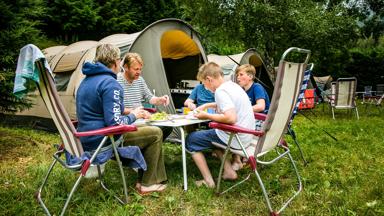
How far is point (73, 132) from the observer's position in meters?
2.40

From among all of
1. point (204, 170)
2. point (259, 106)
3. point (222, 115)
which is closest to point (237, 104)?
point (222, 115)

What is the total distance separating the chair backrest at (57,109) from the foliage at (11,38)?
8.12ft

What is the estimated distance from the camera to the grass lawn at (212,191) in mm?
2705

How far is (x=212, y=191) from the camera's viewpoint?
308cm

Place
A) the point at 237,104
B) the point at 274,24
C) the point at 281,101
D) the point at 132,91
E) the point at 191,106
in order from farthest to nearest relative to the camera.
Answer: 1. the point at 274,24
2. the point at 191,106
3. the point at 132,91
4. the point at 237,104
5. the point at 281,101

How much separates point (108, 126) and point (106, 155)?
215 mm

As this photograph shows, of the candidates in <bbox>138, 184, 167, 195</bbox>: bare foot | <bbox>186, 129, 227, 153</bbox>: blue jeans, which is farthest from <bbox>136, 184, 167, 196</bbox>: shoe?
<bbox>186, 129, 227, 153</bbox>: blue jeans

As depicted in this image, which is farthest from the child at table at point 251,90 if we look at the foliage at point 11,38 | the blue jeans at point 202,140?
the foliage at point 11,38

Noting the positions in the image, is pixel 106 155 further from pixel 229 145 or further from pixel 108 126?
pixel 229 145

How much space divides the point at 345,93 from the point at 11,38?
6.66 meters

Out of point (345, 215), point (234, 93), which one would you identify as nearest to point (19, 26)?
point (234, 93)

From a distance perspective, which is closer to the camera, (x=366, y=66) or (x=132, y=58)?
(x=132, y=58)

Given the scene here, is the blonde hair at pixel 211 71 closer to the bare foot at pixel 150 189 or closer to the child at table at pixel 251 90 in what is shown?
the child at table at pixel 251 90

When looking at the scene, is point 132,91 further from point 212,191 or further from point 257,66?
point 257,66
